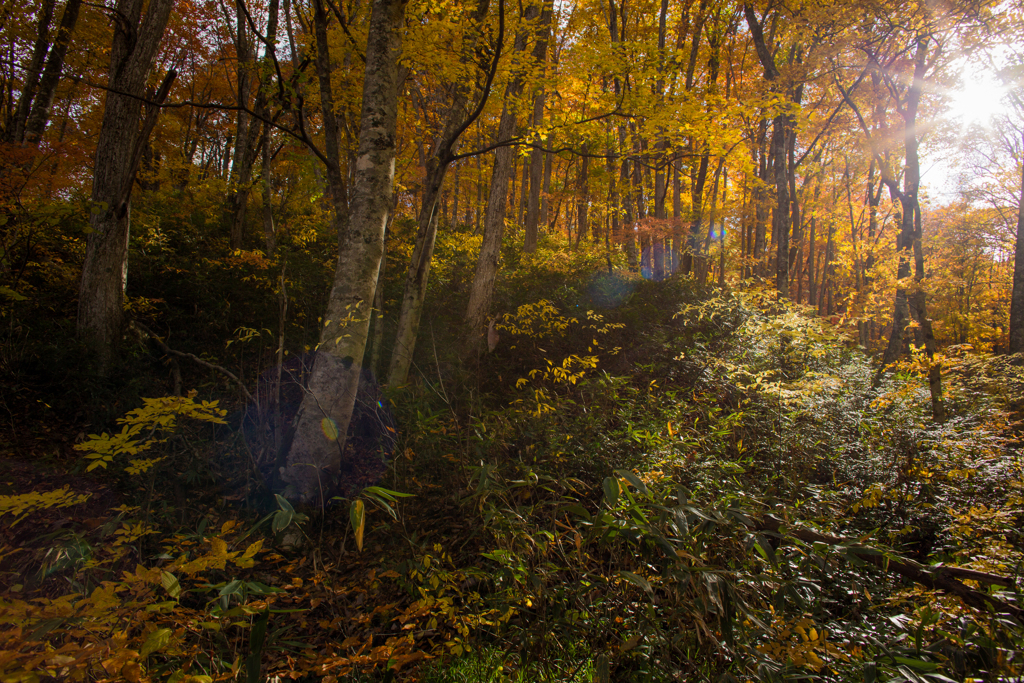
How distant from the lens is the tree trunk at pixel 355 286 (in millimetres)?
4055

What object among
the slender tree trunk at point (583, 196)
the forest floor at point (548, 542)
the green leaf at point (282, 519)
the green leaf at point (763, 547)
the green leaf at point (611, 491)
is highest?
the slender tree trunk at point (583, 196)

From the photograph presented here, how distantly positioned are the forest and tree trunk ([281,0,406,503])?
3 cm

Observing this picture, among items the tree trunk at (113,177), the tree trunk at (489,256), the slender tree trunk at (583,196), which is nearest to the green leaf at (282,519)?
the tree trunk at (113,177)

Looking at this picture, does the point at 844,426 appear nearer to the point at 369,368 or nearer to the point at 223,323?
the point at 369,368

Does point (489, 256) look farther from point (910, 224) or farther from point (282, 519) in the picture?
point (910, 224)

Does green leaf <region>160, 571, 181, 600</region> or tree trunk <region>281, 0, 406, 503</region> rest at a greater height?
tree trunk <region>281, 0, 406, 503</region>

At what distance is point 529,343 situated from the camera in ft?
26.1

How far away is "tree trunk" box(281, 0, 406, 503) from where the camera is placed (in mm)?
4055

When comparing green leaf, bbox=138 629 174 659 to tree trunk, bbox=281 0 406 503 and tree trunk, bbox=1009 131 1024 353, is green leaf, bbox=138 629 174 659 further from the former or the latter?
tree trunk, bbox=1009 131 1024 353

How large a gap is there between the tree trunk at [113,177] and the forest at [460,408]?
0.13 ft

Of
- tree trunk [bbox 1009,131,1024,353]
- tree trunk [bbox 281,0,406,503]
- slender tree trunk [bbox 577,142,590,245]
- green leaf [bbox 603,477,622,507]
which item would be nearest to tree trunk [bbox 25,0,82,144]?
tree trunk [bbox 281,0,406,503]

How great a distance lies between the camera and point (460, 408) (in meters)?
5.64

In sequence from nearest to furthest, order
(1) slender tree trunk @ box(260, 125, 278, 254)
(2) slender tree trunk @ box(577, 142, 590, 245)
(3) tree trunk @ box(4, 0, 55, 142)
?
(3) tree trunk @ box(4, 0, 55, 142), (1) slender tree trunk @ box(260, 125, 278, 254), (2) slender tree trunk @ box(577, 142, 590, 245)

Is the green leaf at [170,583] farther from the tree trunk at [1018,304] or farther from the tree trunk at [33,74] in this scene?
the tree trunk at [1018,304]
